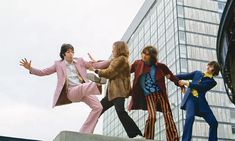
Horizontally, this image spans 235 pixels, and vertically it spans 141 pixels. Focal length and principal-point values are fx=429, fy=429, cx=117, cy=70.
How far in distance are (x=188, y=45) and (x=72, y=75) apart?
3994 cm

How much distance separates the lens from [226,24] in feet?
59.9

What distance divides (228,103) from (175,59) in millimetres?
7586

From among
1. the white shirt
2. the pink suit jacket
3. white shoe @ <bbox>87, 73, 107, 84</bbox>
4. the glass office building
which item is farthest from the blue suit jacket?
the glass office building

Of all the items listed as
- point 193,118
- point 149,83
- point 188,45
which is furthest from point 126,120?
point 188,45

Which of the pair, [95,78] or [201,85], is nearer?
[95,78]

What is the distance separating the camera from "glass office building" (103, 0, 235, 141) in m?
44.5

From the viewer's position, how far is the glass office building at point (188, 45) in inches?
1752

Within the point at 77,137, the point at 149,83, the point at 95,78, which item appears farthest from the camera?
the point at 149,83

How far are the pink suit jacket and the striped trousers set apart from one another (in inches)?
41.0

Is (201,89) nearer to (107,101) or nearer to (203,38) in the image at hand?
(107,101)

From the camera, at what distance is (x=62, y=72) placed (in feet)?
24.4

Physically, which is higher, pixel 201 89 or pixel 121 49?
pixel 121 49

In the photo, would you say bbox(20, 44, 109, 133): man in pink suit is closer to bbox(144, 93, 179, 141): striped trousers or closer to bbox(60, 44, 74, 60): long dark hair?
bbox(60, 44, 74, 60): long dark hair

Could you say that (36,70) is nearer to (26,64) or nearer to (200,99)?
(26,64)
